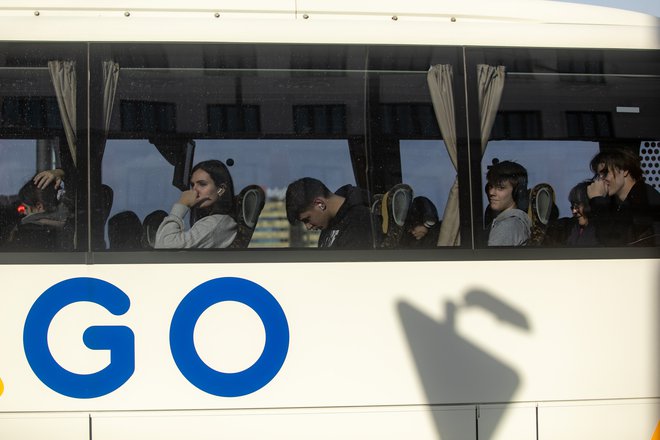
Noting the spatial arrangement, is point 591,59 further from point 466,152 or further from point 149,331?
point 149,331

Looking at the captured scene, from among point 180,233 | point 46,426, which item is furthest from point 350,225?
point 46,426

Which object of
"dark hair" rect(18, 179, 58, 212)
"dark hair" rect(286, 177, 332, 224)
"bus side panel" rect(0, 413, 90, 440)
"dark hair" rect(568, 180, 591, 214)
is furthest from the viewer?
"dark hair" rect(568, 180, 591, 214)

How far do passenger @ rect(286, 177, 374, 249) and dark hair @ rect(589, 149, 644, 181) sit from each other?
1581 mm

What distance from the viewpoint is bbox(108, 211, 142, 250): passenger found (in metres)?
5.89

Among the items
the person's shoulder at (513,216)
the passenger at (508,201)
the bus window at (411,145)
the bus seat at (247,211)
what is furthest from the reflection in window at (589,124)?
the bus seat at (247,211)

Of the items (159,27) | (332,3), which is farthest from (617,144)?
(159,27)

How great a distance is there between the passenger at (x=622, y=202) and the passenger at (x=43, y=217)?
11.3 ft

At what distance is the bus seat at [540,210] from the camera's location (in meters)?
6.22

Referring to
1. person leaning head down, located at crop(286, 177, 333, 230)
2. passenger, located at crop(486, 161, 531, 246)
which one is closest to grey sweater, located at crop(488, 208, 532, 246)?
passenger, located at crop(486, 161, 531, 246)

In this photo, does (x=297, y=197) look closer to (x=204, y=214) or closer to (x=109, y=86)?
(x=204, y=214)

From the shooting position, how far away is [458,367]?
19.8 ft

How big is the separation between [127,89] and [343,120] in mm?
1395

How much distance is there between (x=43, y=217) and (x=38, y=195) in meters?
0.14

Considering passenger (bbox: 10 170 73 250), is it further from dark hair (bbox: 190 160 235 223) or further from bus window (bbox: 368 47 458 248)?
bus window (bbox: 368 47 458 248)
